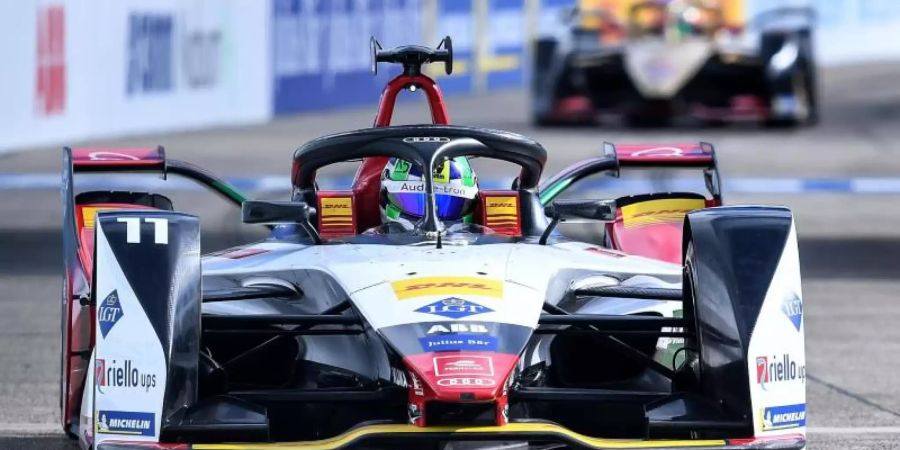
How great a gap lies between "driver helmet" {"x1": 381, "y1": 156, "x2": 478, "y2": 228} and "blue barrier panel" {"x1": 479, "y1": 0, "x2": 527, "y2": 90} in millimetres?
26147

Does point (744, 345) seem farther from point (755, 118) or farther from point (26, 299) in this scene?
point (755, 118)

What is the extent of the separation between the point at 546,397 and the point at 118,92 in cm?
1715

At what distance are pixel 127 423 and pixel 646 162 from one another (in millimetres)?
3672

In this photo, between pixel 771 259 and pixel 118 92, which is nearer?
pixel 771 259

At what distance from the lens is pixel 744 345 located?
598cm

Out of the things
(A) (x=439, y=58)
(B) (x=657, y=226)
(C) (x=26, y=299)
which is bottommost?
(C) (x=26, y=299)

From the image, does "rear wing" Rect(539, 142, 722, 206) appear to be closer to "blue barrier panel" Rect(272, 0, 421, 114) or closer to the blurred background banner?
the blurred background banner

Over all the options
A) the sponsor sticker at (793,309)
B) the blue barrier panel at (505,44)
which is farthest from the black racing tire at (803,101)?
the sponsor sticker at (793,309)

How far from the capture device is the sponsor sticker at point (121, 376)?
228 inches

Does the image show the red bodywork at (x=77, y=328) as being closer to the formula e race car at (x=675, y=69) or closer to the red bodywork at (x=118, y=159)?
the red bodywork at (x=118, y=159)

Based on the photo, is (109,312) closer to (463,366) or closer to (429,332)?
(429,332)

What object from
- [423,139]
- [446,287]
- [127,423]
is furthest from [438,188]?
[127,423]

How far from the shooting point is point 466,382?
5617 mm

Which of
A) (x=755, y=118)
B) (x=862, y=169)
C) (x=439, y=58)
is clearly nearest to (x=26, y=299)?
(x=439, y=58)
